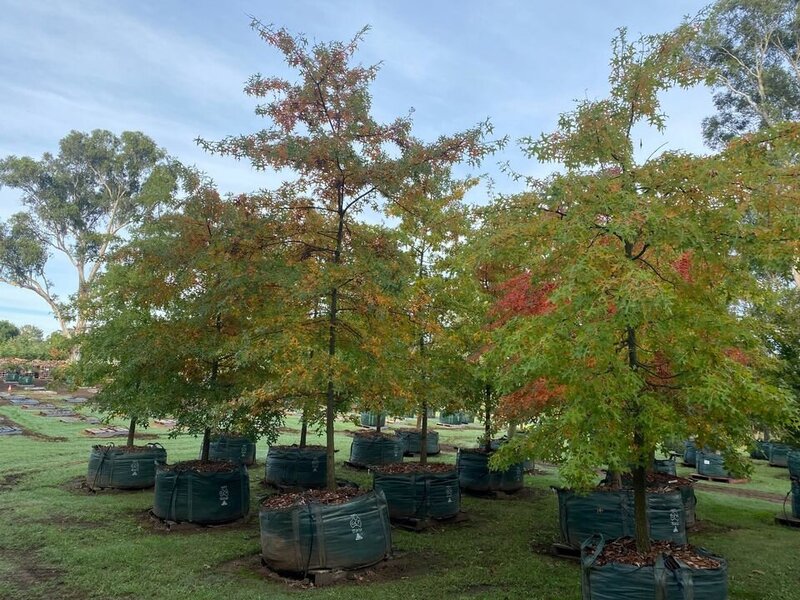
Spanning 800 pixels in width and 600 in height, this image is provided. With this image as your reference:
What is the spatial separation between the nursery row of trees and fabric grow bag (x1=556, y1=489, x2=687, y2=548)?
134cm

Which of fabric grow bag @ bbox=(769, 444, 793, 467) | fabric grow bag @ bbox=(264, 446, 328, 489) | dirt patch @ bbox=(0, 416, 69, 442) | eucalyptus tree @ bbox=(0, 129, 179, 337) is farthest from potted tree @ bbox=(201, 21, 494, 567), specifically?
eucalyptus tree @ bbox=(0, 129, 179, 337)

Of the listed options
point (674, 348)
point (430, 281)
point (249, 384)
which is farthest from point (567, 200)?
point (249, 384)

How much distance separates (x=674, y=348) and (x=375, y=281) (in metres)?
3.70

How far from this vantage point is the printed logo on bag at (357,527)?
6.75m

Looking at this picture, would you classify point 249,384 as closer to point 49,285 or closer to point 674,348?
point 674,348

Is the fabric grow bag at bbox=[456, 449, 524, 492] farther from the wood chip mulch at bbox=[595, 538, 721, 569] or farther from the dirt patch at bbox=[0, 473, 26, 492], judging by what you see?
the dirt patch at bbox=[0, 473, 26, 492]

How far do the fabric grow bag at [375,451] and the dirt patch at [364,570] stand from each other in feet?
27.8

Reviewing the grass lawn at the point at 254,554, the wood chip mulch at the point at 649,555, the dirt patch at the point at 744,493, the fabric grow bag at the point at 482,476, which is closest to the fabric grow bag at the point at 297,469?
the grass lawn at the point at 254,554

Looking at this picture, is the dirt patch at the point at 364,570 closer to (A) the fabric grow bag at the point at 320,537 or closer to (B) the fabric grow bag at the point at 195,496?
(A) the fabric grow bag at the point at 320,537

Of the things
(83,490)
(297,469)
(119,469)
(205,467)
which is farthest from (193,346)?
(83,490)

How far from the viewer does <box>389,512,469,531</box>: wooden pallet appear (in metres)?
9.10

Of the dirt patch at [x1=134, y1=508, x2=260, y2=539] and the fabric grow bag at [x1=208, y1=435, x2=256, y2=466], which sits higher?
the fabric grow bag at [x1=208, y1=435, x2=256, y2=466]

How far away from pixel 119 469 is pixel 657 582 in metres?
10.5

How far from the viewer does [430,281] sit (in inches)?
421
